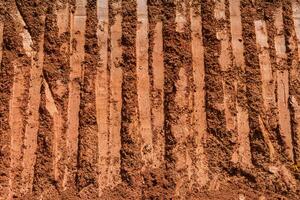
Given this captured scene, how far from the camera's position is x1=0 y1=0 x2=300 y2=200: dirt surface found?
402cm

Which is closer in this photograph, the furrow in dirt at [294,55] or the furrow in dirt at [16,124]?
the furrow in dirt at [16,124]

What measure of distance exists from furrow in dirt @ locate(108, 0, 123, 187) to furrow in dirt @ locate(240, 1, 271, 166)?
3.50 feet

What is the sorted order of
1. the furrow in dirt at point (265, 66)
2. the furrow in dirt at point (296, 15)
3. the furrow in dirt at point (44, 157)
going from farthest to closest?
1. the furrow in dirt at point (296, 15)
2. the furrow in dirt at point (265, 66)
3. the furrow in dirt at point (44, 157)

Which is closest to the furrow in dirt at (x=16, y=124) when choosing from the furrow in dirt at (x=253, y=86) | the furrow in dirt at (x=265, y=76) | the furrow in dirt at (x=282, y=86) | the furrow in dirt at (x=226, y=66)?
the furrow in dirt at (x=226, y=66)

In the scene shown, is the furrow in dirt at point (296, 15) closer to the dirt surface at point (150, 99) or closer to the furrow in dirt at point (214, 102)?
the dirt surface at point (150, 99)

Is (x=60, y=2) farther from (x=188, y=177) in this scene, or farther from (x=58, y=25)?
(x=188, y=177)

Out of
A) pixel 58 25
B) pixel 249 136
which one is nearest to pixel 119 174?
pixel 249 136

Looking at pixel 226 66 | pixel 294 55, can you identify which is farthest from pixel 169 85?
pixel 294 55

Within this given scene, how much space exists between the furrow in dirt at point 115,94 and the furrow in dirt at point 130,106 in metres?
0.03

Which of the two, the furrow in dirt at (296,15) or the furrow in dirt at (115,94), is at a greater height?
the furrow in dirt at (296,15)

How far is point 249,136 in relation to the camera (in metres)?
4.12

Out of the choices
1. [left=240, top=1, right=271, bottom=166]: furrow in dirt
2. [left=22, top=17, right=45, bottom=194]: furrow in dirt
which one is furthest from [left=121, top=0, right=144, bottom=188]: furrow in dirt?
[left=240, top=1, right=271, bottom=166]: furrow in dirt

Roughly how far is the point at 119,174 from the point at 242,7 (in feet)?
5.89

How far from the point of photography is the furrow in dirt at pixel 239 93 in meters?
4.08
